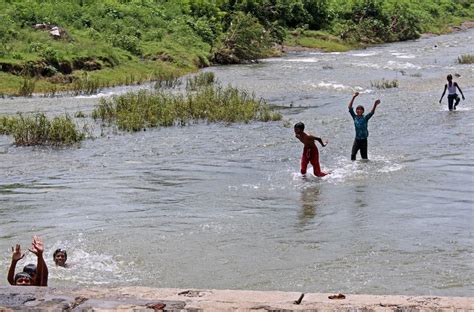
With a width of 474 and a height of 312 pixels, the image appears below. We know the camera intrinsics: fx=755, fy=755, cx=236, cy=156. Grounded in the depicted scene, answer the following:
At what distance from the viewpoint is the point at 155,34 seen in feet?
138

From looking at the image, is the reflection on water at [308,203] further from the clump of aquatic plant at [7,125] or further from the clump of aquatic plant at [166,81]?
the clump of aquatic plant at [166,81]

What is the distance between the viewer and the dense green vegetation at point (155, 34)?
3272 centimetres

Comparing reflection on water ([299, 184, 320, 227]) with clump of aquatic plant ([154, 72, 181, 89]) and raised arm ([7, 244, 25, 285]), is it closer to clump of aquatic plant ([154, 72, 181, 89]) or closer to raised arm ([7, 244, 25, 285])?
raised arm ([7, 244, 25, 285])

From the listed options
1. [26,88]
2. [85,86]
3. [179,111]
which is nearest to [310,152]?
[179,111]

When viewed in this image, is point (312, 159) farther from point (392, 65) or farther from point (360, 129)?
point (392, 65)

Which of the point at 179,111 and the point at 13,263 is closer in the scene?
the point at 13,263

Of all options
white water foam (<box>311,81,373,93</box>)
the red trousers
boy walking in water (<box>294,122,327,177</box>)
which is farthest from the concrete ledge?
white water foam (<box>311,81,373,93</box>)

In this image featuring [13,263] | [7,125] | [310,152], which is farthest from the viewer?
[7,125]

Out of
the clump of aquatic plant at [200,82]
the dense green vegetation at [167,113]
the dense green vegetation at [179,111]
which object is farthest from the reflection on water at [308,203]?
the clump of aquatic plant at [200,82]

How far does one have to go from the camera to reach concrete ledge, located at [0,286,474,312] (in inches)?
220

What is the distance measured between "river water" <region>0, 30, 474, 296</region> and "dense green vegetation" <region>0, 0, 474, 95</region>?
10820 millimetres

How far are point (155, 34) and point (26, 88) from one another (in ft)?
46.7

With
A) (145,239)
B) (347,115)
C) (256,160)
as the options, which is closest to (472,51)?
(347,115)

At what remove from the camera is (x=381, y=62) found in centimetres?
4166
